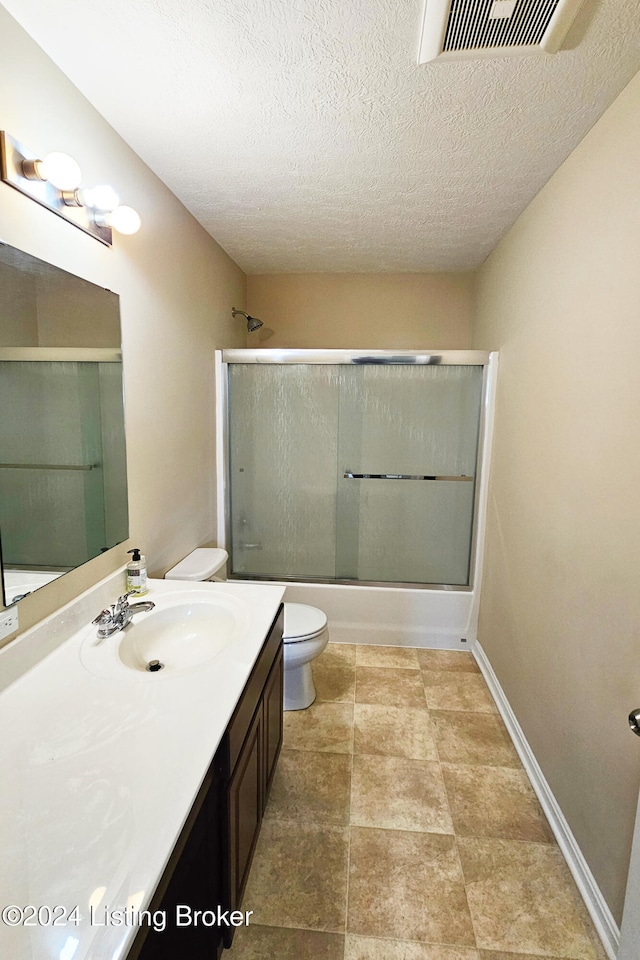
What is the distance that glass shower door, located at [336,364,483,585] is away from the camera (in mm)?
2840

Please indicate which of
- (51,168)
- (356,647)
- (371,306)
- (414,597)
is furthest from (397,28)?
(356,647)

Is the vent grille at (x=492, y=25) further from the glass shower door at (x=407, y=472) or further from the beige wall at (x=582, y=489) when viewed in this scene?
the glass shower door at (x=407, y=472)

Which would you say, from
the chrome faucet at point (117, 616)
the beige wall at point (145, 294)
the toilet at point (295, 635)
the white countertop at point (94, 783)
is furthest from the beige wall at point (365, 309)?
the white countertop at point (94, 783)

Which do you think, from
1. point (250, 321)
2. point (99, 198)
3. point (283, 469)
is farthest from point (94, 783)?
point (250, 321)

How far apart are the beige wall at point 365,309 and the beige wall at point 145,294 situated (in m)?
0.44

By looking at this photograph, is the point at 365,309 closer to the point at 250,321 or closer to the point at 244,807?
the point at 250,321

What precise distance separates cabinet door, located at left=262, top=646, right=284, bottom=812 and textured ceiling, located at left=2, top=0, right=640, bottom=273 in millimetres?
1839

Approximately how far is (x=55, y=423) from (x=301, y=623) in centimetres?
143

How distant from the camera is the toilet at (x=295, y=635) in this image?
209 centimetres

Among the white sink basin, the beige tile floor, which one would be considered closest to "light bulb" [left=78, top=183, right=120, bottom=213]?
the white sink basin

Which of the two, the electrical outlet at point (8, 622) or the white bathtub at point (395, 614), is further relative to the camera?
the white bathtub at point (395, 614)

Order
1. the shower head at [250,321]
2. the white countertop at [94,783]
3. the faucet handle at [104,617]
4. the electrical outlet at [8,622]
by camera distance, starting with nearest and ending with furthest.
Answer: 1. the white countertop at [94,783]
2. the electrical outlet at [8,622]
3. the faucet handle at [104,617]
4. the shower head at [250,321]

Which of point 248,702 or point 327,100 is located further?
point 327,100

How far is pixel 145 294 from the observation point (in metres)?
1.79
